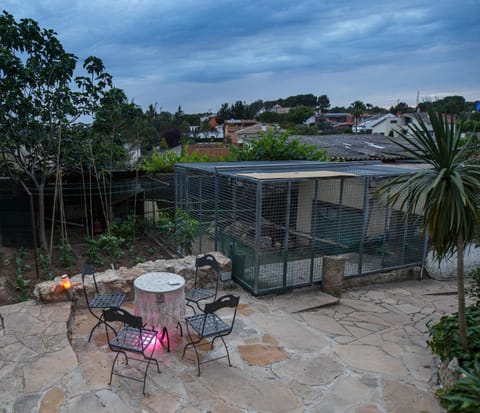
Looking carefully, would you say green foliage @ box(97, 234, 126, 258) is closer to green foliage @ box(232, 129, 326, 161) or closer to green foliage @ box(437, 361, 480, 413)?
green foliage @ box(232, 129, 326, 161)

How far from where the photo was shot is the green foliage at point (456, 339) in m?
3.42

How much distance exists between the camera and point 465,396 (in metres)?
2.73

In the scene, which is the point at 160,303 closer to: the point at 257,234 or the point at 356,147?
the point at 257,234

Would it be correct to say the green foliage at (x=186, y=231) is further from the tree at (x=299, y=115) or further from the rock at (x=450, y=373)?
the tree at (x=299, y=115)

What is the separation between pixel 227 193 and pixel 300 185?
1.45 meters

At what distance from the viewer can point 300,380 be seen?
3811 mm

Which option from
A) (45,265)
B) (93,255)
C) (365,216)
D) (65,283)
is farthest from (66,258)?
(365,216)

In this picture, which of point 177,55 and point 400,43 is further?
point 177,55

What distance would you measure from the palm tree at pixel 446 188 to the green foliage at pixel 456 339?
0.09m

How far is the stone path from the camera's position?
3357mm

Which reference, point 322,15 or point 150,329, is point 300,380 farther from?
point 322,15

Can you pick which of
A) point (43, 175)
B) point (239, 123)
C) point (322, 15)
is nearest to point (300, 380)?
point (322, 15)

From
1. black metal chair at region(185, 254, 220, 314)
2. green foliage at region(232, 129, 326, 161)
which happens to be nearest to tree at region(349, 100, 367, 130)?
green foliage at region(232, 129, 326, 161)

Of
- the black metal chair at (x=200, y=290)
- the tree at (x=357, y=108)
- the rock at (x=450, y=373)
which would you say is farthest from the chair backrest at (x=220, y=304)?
the tree at (x=357, y=108)
